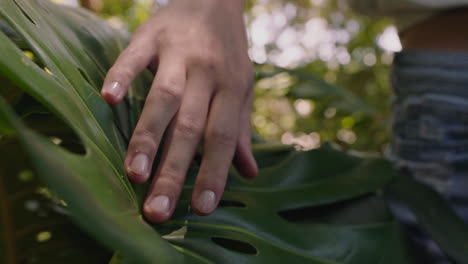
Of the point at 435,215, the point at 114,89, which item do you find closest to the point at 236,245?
the point at 114,89

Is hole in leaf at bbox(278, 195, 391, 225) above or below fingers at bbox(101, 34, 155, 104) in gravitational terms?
below

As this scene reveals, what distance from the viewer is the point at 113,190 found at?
26 cm

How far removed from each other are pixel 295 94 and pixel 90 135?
63 cm

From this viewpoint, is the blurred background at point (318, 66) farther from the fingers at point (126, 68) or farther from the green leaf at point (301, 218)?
the fingers at point (126, 68)

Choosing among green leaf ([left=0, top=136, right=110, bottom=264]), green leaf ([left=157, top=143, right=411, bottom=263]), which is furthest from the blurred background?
green leaf ([left=0, top=136, right=110, bottom=264])

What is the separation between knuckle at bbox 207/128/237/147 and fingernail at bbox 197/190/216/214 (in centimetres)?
6

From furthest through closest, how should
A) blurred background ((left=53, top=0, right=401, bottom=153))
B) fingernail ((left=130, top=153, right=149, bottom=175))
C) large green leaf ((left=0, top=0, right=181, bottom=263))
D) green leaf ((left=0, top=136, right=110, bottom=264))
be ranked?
blurred background ((left=53, top=0, right=401, bottom=153)) < green leaf ((left=0, top=136, right=110, bottom=264)) < fingernail ((left=130, top=153, right=149, bottom=175)) < large green leaf ((left=0, top=0, right=181, bottom=263))

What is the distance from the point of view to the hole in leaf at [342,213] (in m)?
0.55

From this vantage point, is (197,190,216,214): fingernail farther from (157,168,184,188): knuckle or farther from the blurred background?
the blurred background

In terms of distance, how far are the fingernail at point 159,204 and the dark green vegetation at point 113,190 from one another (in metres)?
0.02

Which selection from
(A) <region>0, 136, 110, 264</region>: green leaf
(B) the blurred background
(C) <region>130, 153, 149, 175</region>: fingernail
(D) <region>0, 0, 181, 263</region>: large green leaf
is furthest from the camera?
(B) the blurred background

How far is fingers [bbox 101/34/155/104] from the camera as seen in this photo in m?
0.38

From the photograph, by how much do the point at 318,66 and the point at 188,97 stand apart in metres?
1.61

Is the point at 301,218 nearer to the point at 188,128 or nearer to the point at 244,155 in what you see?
the point at 244,155
